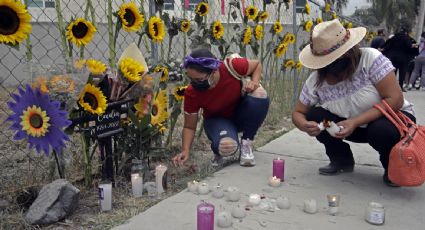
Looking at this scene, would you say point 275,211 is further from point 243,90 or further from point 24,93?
point 24,93

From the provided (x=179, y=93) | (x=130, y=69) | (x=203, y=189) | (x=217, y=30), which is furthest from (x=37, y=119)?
(x=217, y=30)

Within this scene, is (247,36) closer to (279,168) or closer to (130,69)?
(279,168)

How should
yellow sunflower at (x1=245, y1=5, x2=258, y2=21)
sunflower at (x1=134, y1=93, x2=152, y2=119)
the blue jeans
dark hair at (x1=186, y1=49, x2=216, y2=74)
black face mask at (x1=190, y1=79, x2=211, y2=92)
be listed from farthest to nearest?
yellow sunflower at (x1=245, y1=5, x2=258, y2=21), the blue jeans, black face mask at (x1=190, y1=79, x2=211, y2=92), dark hair at (x1=186, y1=49, x2=216, y2=74), sunflower at (x1=134, y1=93, x2=152, y2=119)

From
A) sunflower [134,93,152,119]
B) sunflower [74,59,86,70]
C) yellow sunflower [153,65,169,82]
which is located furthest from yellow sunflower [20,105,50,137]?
yellow sunflower [153,65,169,82]

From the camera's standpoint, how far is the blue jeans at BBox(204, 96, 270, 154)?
3.35 m

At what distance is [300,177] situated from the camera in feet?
10.4

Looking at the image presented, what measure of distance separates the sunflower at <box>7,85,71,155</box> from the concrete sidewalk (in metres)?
0.62

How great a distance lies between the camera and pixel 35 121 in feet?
7.30

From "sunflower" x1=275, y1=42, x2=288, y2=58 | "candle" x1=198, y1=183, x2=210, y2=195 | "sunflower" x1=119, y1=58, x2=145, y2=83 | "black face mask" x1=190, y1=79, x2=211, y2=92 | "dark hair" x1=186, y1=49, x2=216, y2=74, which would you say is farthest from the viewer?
"sunflower" x1=275, y1=42, x2=288, y2=58

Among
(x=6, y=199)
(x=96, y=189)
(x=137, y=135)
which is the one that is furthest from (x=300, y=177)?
(x=6, y=199)

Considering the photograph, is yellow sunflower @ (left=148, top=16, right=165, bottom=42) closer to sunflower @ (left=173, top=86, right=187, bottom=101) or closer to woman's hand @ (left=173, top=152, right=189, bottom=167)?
sunflower @ (left=173, top=86, right=187, bottom=101)

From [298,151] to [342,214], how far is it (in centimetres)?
155

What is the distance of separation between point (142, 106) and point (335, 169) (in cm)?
153

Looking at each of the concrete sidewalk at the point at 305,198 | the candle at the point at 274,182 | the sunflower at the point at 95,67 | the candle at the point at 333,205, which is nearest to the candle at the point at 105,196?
the concrete sidewalk at the point at 305,198
